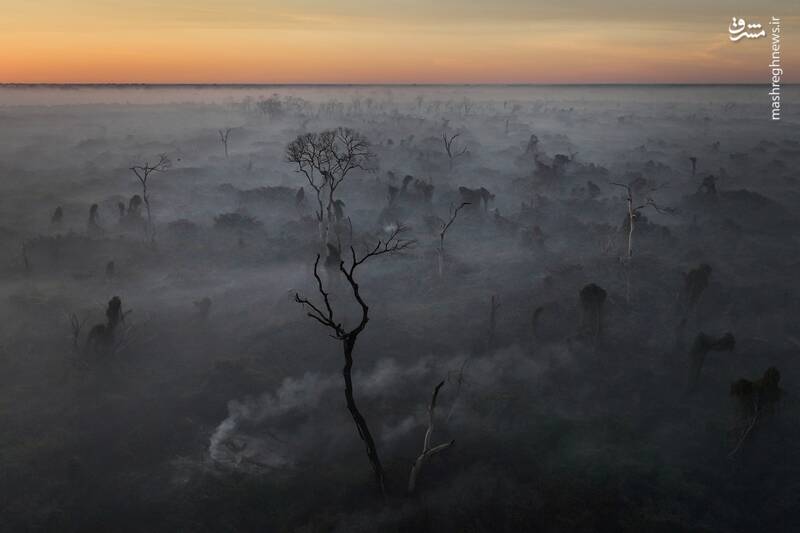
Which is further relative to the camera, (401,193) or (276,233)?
(401,193)

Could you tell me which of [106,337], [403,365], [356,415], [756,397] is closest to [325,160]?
[403,365]

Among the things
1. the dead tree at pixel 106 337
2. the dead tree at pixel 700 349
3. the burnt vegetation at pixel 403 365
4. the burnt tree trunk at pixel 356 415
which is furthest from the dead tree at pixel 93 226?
the dead tree at pixel 700 349

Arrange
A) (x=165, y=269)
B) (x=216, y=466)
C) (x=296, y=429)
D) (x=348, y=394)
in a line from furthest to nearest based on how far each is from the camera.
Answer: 1. (x=165, y=269)
2. (x=296, y=429)
3. (x=216, y=466)
4. (x=348, y=394)

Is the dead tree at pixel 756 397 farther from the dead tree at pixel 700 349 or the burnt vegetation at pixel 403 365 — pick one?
the dead tree at pixel 700 349

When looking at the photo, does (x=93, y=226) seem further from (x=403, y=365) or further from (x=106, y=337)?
(x=403, y=365)

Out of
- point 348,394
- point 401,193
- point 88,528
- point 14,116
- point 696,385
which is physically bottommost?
point 88,528

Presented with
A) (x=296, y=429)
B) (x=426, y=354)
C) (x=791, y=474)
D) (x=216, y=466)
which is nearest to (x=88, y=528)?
(x=216, y=466)

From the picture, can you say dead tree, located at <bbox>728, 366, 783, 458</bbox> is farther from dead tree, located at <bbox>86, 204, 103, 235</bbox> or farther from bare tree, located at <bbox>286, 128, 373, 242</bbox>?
dead tree, located at <bbox>86, 204, 103, 235</bbox>

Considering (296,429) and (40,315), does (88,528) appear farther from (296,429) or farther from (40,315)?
(40,315)
